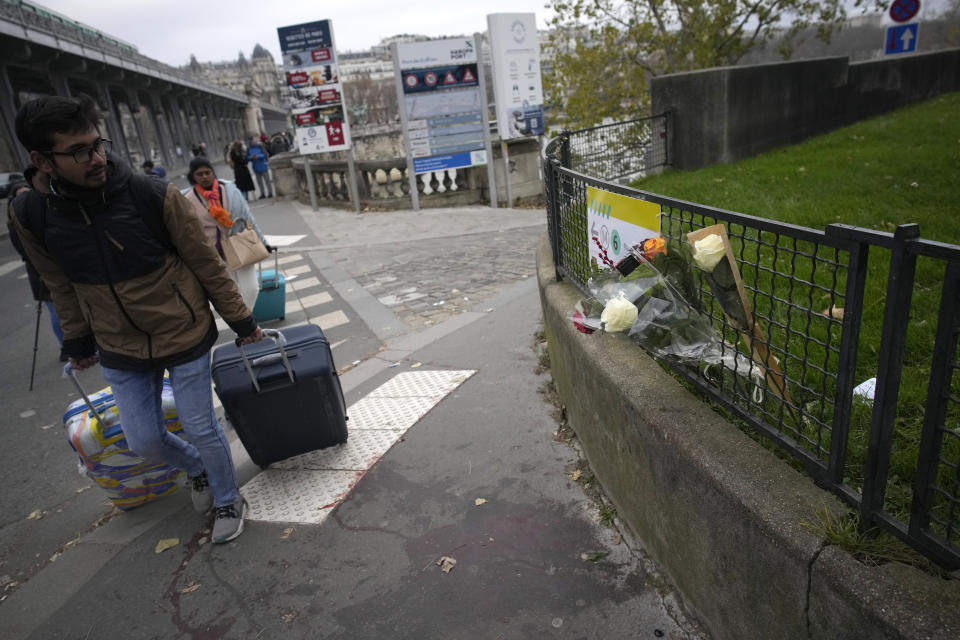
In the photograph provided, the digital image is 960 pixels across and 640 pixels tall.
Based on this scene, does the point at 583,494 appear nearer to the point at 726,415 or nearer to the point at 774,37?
the point at 726,415

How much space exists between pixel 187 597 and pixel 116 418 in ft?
3.82

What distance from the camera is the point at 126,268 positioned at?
2.86m

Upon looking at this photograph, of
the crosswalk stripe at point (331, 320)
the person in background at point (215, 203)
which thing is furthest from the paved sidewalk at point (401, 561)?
the crosswalk stripe at point (331, 320)

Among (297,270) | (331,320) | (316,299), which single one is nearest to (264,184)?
(297,270)

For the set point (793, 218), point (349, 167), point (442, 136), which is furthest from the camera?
point (349, 167)

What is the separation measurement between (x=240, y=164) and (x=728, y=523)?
17.3 m

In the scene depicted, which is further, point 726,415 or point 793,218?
point 793,218

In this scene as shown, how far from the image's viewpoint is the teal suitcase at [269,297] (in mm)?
6941

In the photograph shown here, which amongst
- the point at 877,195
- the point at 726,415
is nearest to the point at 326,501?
the point at 726,415

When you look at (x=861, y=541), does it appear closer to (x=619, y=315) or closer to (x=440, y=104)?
(x=619, y=315)

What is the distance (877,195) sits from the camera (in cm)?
577

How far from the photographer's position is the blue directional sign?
12.1 metres

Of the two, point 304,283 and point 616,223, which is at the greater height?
point 616,223

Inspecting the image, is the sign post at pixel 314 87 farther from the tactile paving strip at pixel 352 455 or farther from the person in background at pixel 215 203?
the tactile paving strip at pixel 352 455
